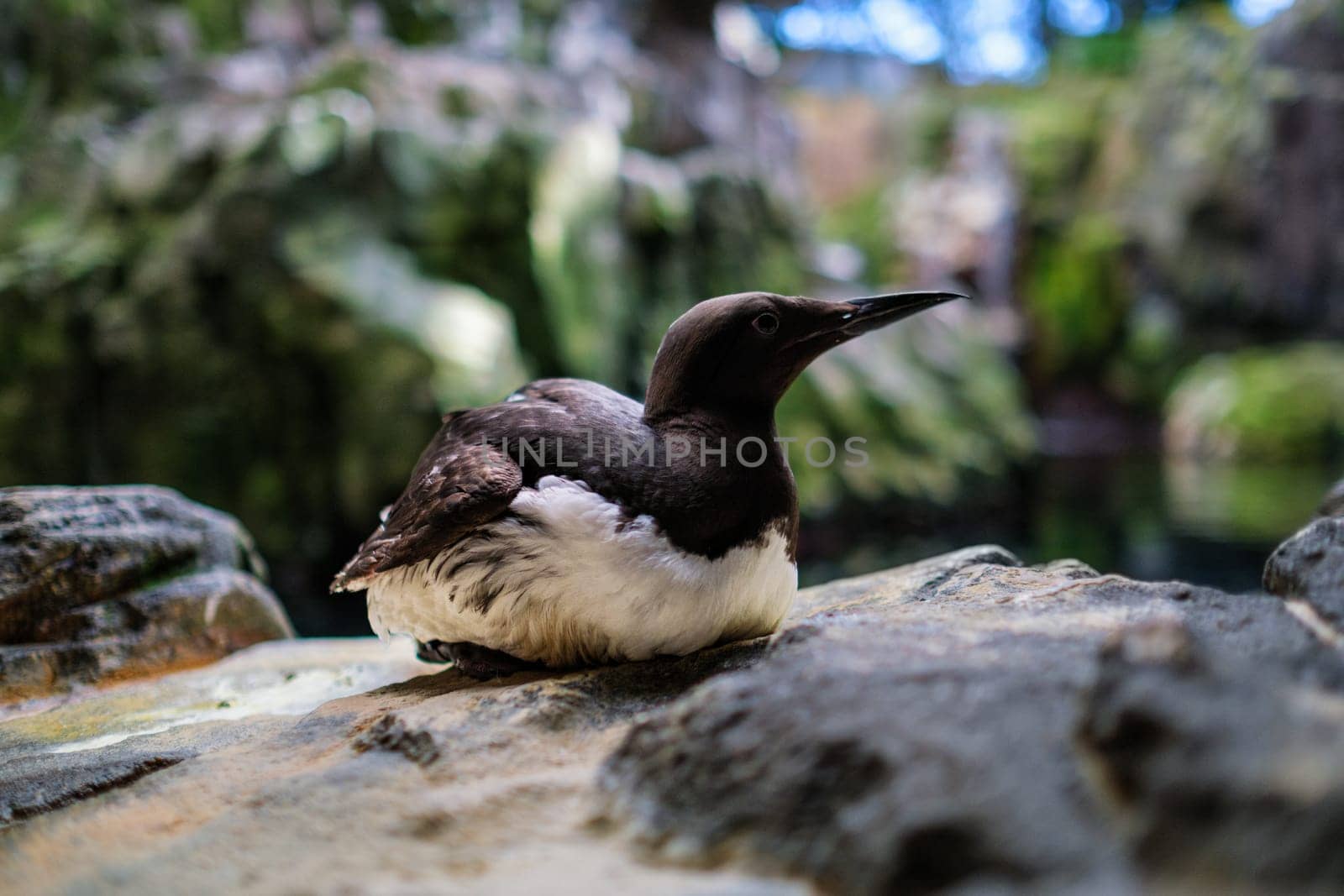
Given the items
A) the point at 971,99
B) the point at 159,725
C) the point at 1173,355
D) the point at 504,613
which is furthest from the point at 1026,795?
the point at 971,99

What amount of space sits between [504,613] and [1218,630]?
1729 millimetres

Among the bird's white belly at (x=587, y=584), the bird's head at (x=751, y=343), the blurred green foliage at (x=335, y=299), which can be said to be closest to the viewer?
the bird's white belly at (x=587, y=584)

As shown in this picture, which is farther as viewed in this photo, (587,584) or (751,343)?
(751,343)

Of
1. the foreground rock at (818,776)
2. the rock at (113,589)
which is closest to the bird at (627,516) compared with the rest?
the foreground rock at (818,776)

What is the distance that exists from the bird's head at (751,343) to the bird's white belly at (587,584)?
16.7 inches

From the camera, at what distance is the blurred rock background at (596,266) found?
8.09 meters

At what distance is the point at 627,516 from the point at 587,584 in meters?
0.21

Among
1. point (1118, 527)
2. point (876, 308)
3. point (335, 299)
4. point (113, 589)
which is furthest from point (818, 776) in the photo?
point (1118, 527)

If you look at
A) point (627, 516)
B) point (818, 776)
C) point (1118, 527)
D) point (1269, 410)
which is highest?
point (627, 516)

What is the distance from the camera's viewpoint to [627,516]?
8.18ft

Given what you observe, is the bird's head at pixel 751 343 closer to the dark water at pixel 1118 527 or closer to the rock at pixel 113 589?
the rock at pixel 113 589

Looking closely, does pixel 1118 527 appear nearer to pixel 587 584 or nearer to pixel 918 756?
pixel 587 584

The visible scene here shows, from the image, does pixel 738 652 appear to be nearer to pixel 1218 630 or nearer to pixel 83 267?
pixel 1218 630

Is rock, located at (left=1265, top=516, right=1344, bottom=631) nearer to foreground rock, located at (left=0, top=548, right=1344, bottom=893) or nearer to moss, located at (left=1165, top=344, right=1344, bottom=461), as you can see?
foreground rock, located at (left=0, top=548, right=1344, bottom=893)
